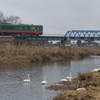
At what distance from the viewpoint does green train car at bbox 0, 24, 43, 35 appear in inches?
3420

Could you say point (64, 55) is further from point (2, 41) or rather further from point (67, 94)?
point (67, 94)

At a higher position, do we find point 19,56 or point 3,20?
point 3,20

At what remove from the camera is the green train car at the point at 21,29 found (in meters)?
86.9

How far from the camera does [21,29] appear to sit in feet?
288

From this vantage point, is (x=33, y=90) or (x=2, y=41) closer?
(x=33, y=90)

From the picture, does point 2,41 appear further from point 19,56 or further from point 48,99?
point 48,99

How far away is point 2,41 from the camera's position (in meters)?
91.3

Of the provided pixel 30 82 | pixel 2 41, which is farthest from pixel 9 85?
pixel 2 41

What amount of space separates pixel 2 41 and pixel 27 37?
7.47 metres

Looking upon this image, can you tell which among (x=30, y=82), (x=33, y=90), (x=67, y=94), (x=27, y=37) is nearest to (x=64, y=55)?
(x=27, y=37)

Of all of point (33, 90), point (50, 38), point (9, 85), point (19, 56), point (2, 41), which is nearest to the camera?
point (33, 90)

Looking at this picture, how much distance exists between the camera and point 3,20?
127 m

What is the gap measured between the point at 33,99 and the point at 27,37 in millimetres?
69145

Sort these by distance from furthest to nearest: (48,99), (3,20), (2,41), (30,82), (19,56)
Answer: (3,20) < (2,41) < (19,56) < (30,82) < (48,99)
